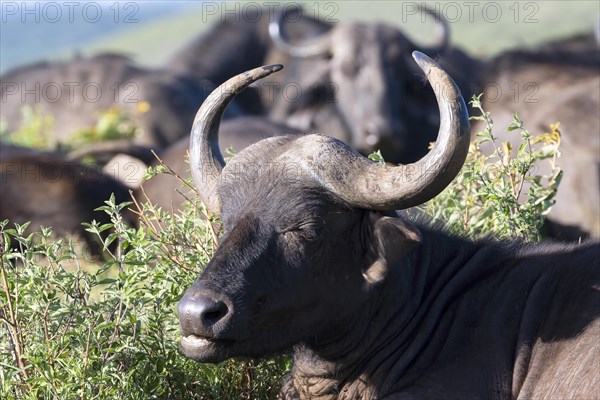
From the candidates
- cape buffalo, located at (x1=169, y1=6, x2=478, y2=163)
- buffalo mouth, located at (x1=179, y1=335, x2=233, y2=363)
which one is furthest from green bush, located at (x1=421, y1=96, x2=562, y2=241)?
cape buffalo, located at (x1=169, y1=6, x2=478, y2=163)

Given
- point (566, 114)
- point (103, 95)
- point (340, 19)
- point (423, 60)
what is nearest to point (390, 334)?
point (423, 60)

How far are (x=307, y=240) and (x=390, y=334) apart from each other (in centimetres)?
63

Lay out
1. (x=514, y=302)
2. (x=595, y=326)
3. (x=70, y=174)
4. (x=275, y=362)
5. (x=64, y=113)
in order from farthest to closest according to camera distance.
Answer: (x=64, y=113) → (x=70, y=174) → (x=275, y=362) → (x=514, y=302) → (x=595, y=326)

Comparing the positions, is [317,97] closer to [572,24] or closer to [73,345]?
[73,345]

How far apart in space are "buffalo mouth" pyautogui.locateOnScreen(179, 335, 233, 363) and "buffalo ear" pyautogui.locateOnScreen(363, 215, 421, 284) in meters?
0.72

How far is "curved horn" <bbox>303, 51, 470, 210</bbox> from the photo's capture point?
4406 mm

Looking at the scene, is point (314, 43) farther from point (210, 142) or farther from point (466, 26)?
point (466, 26)

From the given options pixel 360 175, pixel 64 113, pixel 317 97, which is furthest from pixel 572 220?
pixel 64 113

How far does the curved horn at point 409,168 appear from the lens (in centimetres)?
441

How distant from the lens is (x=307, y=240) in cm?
458

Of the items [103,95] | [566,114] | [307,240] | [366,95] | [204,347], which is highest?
[307,240]

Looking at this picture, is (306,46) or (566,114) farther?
(306,46)

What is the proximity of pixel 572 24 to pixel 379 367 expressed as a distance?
60.6 m

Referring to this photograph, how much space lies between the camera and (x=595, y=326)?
14.6ft
